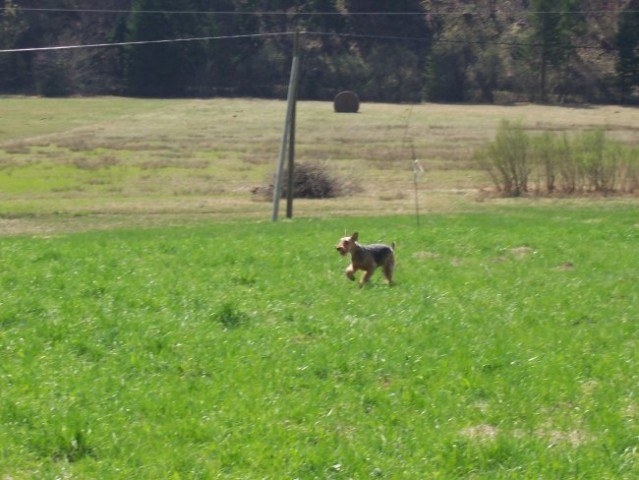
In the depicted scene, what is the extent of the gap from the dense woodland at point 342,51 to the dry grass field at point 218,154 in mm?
1856

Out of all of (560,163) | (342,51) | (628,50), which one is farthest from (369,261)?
(342,51)

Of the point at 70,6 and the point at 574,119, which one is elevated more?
the point at 70,6

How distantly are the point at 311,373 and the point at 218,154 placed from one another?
4793cm

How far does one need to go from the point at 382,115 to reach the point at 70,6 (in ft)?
94.5

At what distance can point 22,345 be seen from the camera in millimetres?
8711

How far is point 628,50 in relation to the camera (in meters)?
64.8

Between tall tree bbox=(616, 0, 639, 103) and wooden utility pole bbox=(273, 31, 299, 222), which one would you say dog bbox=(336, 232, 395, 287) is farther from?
tall tree bbox=(616, 0, 639, 103)

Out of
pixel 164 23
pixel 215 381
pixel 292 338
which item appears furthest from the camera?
pixel 164 23

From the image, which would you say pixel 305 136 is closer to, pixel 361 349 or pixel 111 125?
pixel 111 125

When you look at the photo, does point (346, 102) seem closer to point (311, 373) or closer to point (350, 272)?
point (350, 272)

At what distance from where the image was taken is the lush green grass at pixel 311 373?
256 inches

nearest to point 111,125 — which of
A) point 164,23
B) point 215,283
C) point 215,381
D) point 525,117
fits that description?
point 164,23

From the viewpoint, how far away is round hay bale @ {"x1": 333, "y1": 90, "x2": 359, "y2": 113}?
2687 inches

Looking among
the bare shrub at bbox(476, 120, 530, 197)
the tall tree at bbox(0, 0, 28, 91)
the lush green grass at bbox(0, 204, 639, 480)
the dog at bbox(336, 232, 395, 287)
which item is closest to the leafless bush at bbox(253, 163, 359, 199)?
the bare shrub at bbox(476, 120, 530, 197)
